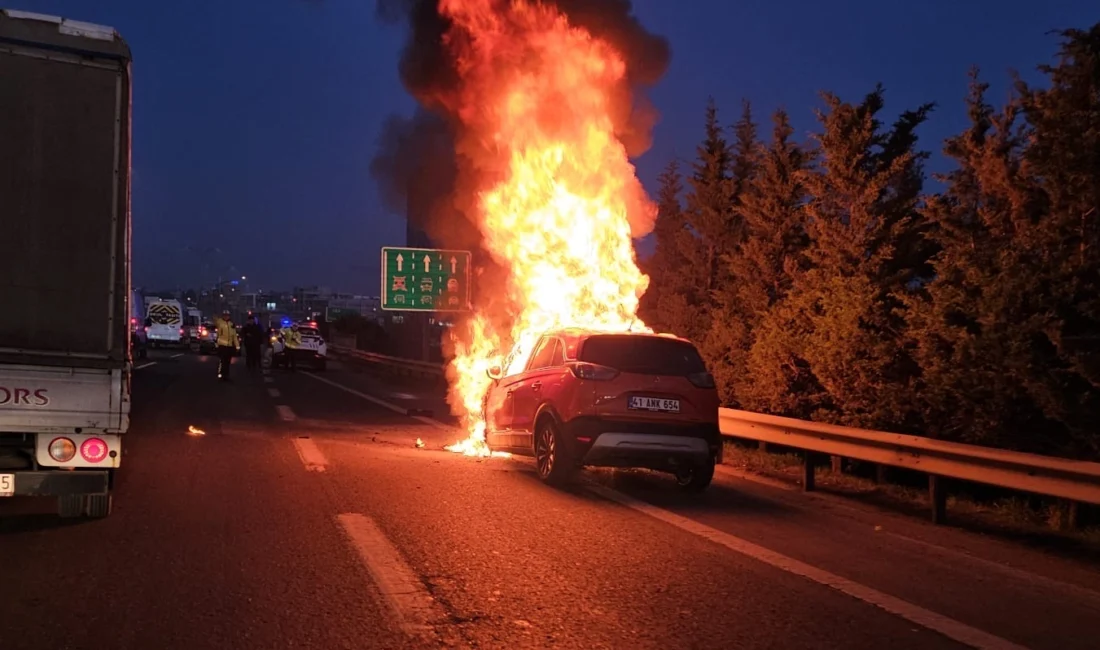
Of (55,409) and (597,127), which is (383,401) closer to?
(597,127)

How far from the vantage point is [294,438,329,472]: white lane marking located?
10789 millimetres

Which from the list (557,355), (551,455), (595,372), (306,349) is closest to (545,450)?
(551,455)

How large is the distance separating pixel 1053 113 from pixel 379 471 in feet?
26.0

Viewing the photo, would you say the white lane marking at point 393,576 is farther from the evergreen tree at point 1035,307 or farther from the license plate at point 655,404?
the evergreen tree at point 1035,307

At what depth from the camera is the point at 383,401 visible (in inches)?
881

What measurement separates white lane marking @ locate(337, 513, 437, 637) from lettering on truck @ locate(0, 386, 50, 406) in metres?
2.32

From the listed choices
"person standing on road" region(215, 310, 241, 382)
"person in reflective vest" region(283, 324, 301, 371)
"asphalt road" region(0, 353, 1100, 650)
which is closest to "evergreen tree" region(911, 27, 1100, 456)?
"asphalt road" region(0, 353, 1100, 650)

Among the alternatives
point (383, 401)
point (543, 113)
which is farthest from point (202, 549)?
point (383, 401)

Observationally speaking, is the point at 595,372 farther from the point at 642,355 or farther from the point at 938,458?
the point at 938,458

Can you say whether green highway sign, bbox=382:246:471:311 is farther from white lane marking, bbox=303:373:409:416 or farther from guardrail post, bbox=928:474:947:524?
guardrail post, bbox=928:474:947:524

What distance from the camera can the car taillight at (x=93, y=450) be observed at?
256 inches

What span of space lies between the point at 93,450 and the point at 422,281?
24110mm

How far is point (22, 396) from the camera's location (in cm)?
623

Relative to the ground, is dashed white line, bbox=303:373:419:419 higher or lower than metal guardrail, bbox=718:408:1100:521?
lower
